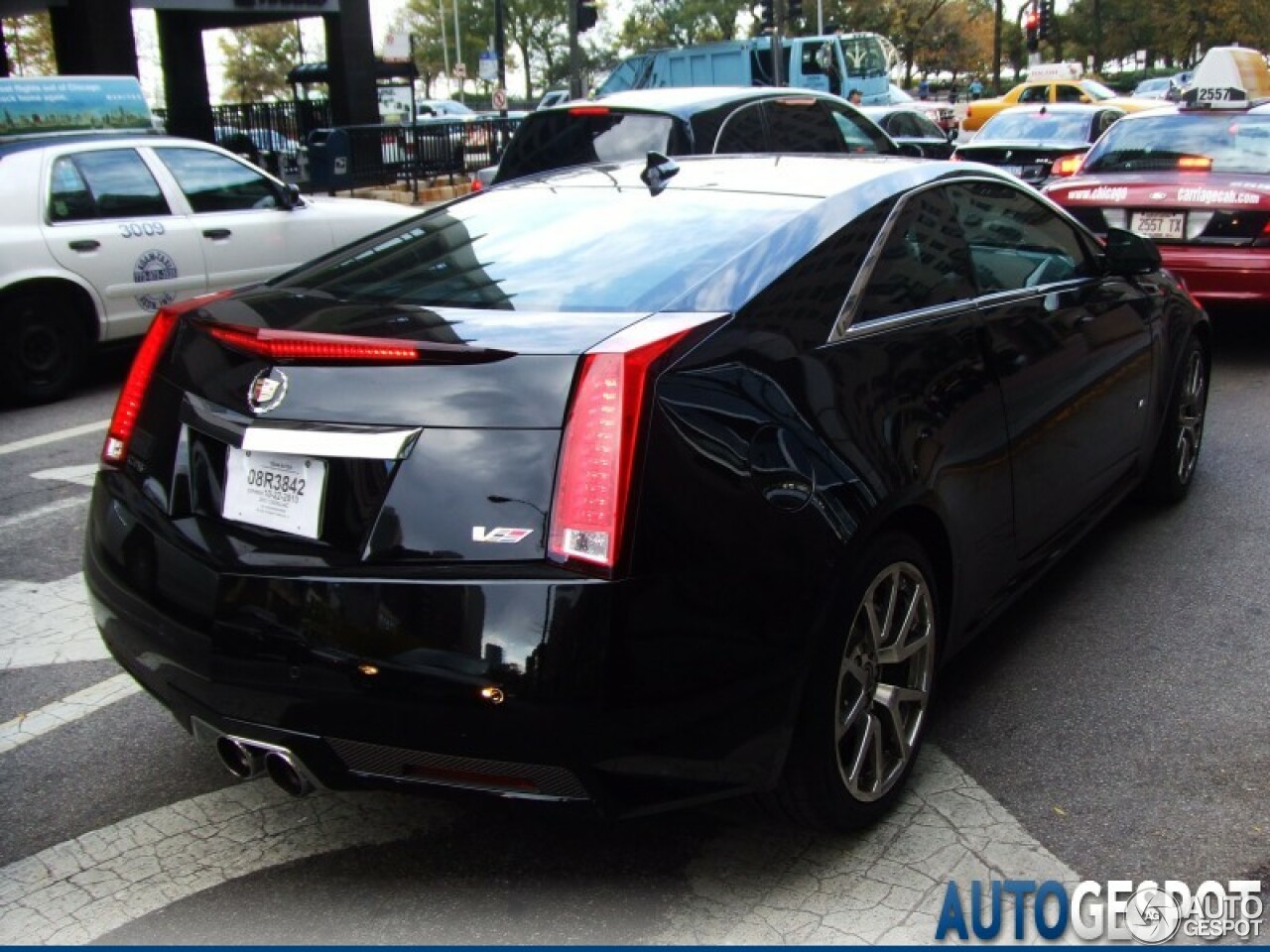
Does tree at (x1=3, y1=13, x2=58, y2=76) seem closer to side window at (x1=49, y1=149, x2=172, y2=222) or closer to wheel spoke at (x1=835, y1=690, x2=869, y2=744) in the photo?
side window at (x1=49, y1=149, x2=172, y2=222)

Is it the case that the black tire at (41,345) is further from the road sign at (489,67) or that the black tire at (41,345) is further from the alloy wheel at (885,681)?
the road sign at (489,67)

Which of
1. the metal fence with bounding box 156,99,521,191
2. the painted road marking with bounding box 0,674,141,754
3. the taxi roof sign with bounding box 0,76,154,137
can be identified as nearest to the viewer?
the painted road marking with bounding box 0,674,141,754

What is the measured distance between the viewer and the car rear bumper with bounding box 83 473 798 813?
2.76 m

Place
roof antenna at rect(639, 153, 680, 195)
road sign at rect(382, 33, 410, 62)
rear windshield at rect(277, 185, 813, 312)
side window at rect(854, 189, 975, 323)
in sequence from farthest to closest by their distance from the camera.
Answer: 1. road sign at rect(382, 33, 410, 62)
2. roof antenna at rect(639, 153, 680, 195)
3. side window at rect(854, 189, 975, 323)
4. rear windshield at rect(277, 185, 813, 312)

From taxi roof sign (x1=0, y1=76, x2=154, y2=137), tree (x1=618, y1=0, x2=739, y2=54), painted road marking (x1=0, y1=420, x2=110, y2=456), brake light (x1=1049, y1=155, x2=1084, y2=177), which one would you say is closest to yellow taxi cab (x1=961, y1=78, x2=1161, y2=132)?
brake light (x1=1049, y1=155, x2=1084, y2=177)

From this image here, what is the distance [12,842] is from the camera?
136 inches

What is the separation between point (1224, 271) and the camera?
27.9 ft

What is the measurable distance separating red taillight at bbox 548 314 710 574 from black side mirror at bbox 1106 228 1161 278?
2914 mm

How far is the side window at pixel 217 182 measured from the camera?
9609mm

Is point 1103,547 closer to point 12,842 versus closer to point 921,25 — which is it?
point 12,842

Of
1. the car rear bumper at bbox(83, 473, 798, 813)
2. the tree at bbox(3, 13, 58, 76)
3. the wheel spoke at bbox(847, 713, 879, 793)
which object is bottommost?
the wheel spoke at bbox(847, 713, 879, 793)

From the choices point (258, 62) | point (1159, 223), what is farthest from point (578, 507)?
point (258, 62)

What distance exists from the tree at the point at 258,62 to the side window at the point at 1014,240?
74.7 meters

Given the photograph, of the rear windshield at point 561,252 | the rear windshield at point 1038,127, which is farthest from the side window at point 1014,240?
the rear windshield at point 1038,127
